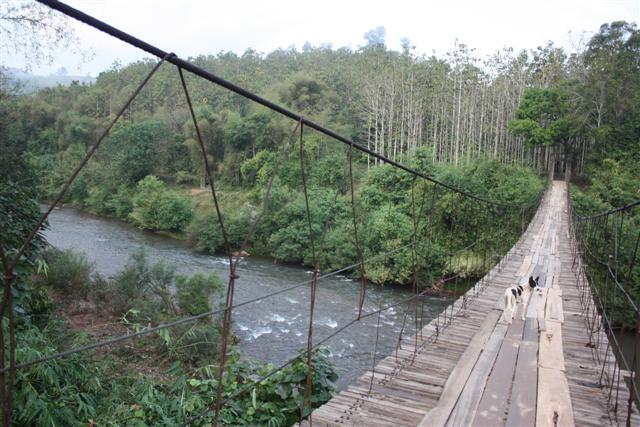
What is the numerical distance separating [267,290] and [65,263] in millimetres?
3601

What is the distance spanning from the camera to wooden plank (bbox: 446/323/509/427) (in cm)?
187

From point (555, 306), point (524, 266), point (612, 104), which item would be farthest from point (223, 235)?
point (612, 104)

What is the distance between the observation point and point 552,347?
2.72 meters

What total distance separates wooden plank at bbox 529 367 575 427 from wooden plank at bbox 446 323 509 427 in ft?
0.75

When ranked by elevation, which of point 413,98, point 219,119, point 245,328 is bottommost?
point 245,328

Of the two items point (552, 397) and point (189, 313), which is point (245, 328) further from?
point (552, 397)

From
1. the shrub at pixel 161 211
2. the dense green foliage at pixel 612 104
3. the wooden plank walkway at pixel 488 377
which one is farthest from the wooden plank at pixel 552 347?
the dense green foliage at pixel 612 104

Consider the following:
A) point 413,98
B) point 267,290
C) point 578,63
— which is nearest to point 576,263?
point 267,290

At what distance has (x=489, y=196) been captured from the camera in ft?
45.5

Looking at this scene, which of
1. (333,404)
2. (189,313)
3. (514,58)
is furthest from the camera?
(514,58)

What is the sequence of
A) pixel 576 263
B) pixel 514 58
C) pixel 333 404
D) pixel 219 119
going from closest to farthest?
pixel 333 404, pixel 576 263, pixel 219 119, pixel 514 58

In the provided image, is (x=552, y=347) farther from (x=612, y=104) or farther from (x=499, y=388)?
(x=612, y=104)

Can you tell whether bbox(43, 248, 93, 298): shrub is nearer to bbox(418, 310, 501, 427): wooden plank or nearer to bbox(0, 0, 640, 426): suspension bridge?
bbox(0, 0, 640, 426): suspension bridge

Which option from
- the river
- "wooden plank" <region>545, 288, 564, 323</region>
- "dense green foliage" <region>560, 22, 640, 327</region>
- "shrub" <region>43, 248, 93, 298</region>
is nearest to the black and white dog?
"wooden plank" <region>545, 288, 564, 323</region>
